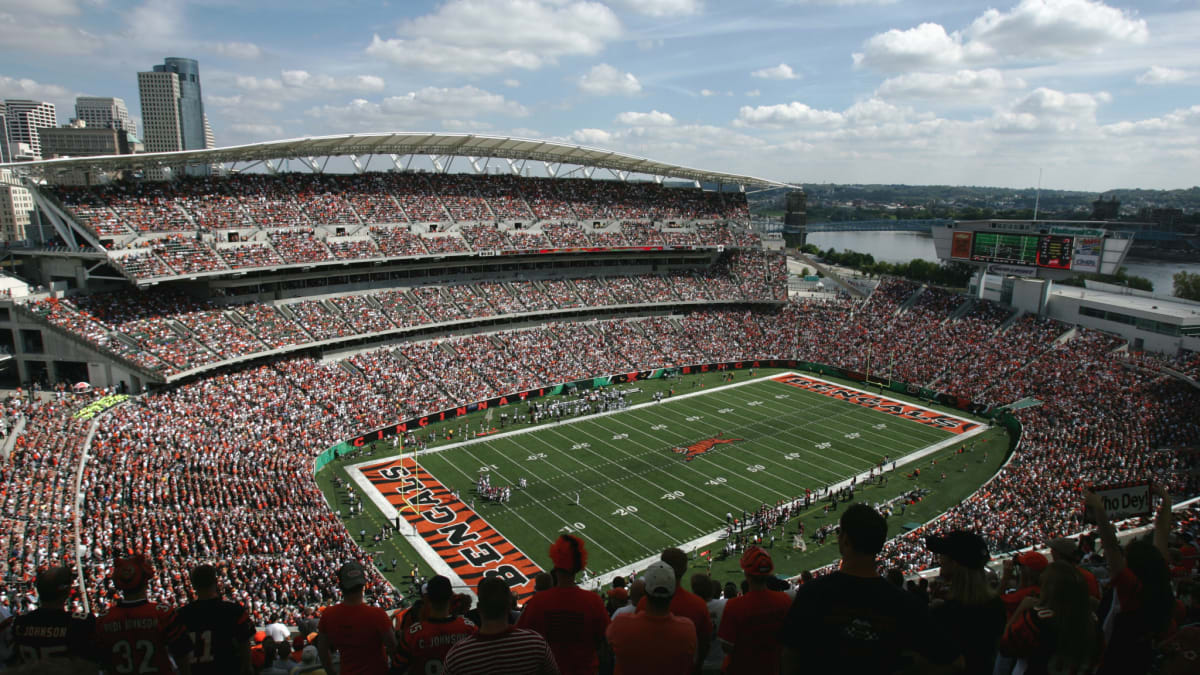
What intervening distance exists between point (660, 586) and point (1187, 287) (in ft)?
270

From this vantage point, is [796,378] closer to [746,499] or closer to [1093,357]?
[1093,357]

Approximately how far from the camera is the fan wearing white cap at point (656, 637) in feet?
13.6

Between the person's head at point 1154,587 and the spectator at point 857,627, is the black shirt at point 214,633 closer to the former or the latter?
the spectator at point 857,627

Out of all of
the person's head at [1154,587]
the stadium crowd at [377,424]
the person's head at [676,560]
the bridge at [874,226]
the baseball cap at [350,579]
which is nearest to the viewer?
the person's head at [1154,587]

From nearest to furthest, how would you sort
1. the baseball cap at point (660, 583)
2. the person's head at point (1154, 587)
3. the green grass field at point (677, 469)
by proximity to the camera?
the baseball cap at point (660, 583)
the person's head at point (1154, 587)
the green grass field at point (677, 469)

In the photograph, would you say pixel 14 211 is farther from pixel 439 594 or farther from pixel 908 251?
pixel 908 251

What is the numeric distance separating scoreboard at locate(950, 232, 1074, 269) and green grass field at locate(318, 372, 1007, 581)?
14426 millimetres

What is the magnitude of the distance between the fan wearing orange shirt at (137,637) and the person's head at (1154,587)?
663cm

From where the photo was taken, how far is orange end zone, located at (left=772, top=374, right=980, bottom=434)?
37.5 meters

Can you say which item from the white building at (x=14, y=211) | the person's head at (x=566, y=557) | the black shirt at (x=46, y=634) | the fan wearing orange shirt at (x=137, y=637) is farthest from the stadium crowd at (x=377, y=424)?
the white building at (x=14, y=211)

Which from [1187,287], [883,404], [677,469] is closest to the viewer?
[677,469]

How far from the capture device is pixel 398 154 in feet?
159

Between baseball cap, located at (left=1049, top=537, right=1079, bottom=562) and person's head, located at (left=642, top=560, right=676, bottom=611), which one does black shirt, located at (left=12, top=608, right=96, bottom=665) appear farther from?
baseball cap, located at (left=1049, top=537, right=1079, bottom=562)

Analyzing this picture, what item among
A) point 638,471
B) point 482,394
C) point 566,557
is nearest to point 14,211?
point 482,394
